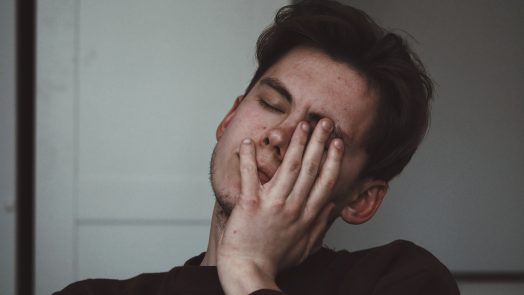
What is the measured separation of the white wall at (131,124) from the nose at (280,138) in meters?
0.85

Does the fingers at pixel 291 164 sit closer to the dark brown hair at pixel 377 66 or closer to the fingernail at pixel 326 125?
the fingernail at pixel 326 125

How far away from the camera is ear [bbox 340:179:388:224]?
1.35 m

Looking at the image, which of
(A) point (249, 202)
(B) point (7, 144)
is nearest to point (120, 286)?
(A) point (249, 202)

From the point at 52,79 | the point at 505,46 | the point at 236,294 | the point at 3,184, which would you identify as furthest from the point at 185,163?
the point at 505,46

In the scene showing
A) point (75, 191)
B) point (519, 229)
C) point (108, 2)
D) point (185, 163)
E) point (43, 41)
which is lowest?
point (519, 229)

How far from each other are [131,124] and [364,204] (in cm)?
99

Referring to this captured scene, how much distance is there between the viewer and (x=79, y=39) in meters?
1.99

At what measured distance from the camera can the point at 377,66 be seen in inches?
53.4

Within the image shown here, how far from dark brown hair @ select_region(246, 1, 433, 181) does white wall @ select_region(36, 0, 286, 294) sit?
22.6 inches

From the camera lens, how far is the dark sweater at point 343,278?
1036 millimetres

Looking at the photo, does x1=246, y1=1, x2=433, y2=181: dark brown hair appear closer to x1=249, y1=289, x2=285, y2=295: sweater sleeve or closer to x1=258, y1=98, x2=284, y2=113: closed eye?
x1=258, y1=98, x2=284, y2=113: closed eye

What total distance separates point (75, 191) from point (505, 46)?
6.18 feet

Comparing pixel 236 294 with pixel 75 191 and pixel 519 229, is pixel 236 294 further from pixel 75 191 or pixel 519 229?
pixel 519 229

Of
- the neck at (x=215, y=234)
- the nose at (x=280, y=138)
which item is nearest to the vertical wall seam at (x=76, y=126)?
the neck at (x=215, y=234)
